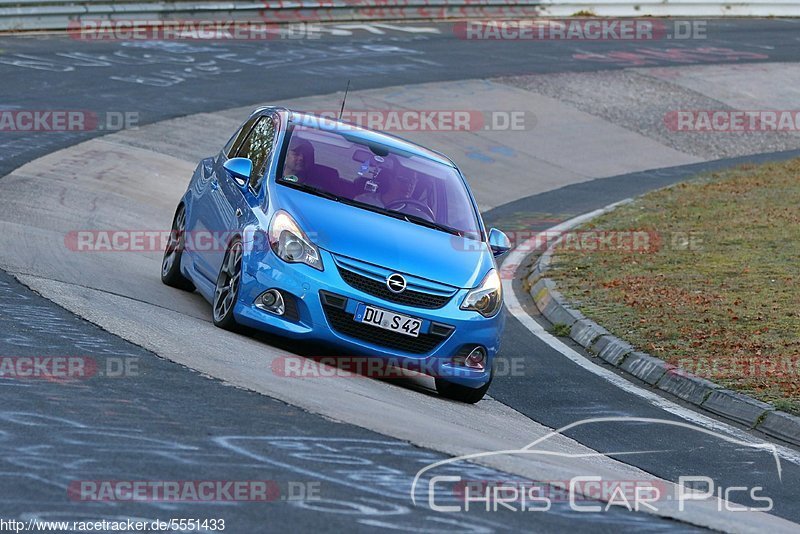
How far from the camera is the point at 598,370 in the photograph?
1165 centimetres

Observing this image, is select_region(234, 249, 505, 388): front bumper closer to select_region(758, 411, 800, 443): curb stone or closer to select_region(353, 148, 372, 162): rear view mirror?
select_region(353, 148, 372, 162): rear view mirror

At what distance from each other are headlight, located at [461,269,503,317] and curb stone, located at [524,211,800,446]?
1.88m

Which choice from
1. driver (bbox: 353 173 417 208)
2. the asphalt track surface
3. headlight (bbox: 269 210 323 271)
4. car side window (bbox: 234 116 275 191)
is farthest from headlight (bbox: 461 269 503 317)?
car side window (bbox: 234 116 275 191)

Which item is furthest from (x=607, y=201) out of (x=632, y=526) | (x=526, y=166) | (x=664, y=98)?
(x=632, y=526)

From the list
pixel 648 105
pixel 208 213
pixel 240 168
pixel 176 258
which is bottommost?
pixel 648 105

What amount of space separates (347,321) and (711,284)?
6.21 metres

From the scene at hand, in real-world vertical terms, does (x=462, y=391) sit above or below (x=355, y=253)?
below

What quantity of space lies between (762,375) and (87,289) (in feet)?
17.0

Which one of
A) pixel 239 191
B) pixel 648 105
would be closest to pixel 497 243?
pixel 239 191

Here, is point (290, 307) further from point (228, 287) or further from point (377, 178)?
point (377, 178)

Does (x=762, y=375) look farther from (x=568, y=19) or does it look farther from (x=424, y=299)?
(x=568, y=19)

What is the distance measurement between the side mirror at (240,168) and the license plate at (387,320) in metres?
1.71

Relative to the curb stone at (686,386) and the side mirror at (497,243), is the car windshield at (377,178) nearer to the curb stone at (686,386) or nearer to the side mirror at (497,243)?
the side mirror at (497,243)

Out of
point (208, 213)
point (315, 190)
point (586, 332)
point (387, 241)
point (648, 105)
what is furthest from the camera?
point (648, 105)
